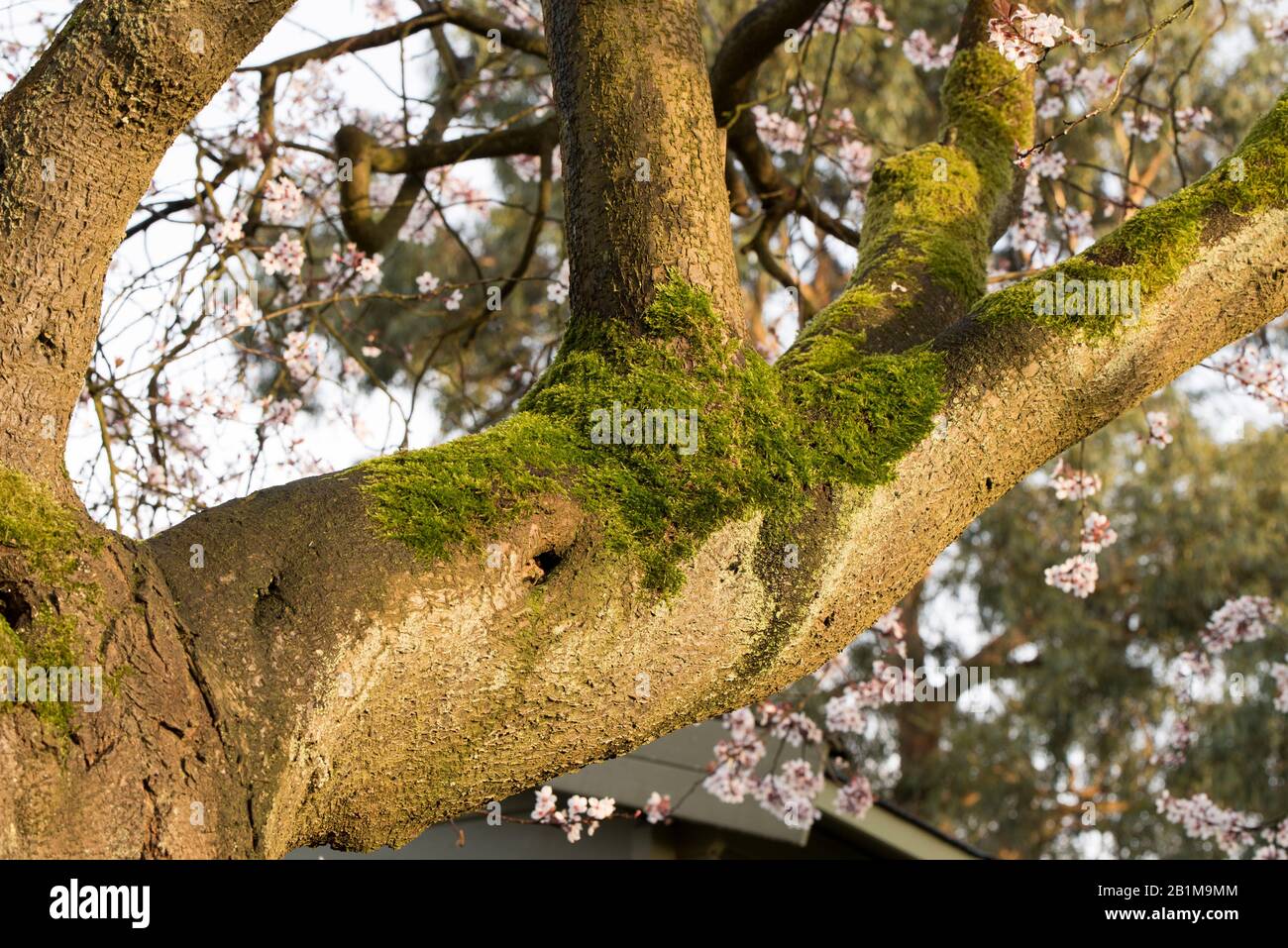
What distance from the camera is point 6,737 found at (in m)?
1.49

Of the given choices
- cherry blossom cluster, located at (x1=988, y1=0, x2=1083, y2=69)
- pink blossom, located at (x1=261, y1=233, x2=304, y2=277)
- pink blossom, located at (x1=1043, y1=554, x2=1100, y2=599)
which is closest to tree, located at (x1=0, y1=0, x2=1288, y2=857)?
cherry blossom cluster, located at (x1=988, y1=0, x2=1083, y2=69)

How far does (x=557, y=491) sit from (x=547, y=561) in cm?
11

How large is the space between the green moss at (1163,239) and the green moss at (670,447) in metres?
0.25

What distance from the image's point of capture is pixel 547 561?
1953 millimetres

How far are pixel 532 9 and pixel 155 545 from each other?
6154 mm

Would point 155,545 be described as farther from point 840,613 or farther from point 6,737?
point 840,613

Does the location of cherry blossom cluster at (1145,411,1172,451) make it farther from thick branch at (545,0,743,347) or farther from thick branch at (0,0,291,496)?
thick branch at (0,0,291,496)

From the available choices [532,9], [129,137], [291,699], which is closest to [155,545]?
[291,699]

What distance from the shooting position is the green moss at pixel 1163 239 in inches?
90.2

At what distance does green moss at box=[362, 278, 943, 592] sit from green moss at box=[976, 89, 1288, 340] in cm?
25

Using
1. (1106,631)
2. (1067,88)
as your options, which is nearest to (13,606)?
(1067,88)

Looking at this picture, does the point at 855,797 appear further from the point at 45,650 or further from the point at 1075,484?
the point at 45,650

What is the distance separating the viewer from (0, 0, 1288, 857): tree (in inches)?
64.9
